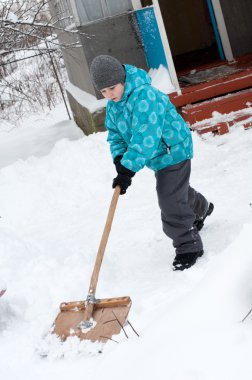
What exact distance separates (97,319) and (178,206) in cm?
106

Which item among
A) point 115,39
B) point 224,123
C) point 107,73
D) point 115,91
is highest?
point 115,39

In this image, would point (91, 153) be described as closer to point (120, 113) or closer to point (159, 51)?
point (159, 51)

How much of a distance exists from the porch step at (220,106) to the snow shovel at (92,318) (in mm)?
4495

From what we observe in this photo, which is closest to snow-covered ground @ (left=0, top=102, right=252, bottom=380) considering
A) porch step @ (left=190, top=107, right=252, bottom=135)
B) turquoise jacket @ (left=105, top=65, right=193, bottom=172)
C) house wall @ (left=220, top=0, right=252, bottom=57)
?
porch step @ (left=190, top=107, right=252, bottom=135)

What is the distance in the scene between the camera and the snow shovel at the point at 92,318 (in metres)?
2.81

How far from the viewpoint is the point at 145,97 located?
3.35 metres

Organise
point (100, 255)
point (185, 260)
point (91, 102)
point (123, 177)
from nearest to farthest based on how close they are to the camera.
Result: 1. point (100, 255)
2. point (123, 177)
3. point (185, 260)
4. point (91, 102)

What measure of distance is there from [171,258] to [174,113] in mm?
1087

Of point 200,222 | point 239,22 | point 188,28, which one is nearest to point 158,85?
point 239,22

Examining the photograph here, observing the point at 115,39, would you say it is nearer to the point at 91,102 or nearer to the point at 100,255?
the point at 91,102

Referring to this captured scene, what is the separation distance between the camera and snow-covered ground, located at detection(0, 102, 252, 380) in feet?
7.37

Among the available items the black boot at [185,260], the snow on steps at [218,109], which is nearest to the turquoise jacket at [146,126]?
the black boot at [185,260]

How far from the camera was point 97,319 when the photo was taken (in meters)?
2.95

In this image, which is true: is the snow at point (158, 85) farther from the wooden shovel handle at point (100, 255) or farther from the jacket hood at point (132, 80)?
the wooden shovel handle at point (100, 255)
